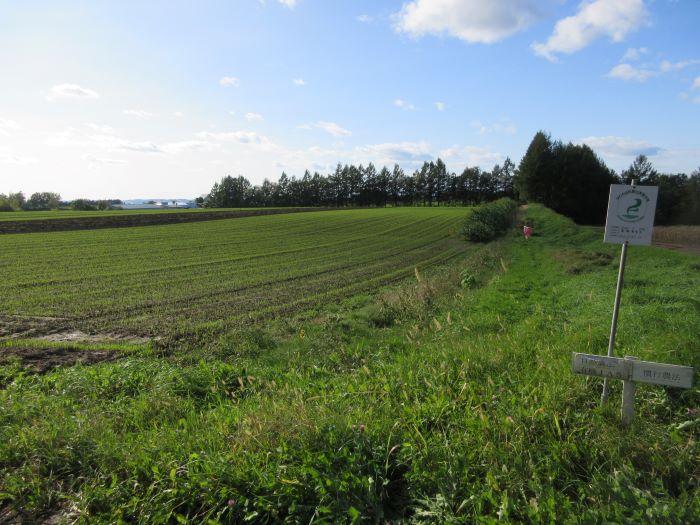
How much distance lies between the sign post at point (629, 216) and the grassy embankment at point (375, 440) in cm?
122

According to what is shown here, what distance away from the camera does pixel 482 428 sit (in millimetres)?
3750

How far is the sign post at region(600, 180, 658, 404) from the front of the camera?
436 cm

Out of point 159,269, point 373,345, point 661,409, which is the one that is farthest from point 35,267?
point 661,409

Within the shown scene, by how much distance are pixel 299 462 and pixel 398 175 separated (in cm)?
11083

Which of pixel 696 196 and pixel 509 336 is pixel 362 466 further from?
pixel 696 196

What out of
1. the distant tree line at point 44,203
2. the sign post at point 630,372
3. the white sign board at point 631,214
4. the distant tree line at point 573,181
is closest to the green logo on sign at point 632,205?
the white sign board at point 631,214

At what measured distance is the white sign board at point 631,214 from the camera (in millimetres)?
4359

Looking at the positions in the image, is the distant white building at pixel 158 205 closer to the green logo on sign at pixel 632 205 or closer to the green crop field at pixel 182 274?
the green crop field at pixel 182 274

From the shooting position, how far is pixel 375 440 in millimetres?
3709

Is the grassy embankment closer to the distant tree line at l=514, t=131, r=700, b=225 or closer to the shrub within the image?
the shrub

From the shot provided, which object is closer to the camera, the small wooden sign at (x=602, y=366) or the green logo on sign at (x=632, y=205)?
the small wooden sign at (x=602, y=366)

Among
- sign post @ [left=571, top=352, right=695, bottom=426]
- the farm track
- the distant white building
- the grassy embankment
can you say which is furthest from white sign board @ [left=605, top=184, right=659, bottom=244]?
the distant white building

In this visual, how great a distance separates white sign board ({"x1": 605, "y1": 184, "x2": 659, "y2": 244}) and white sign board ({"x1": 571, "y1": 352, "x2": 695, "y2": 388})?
136 centimetres

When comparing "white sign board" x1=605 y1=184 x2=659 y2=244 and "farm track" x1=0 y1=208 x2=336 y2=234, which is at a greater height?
"white sign board" x1=605 y1=184 x2=659 y2=244
